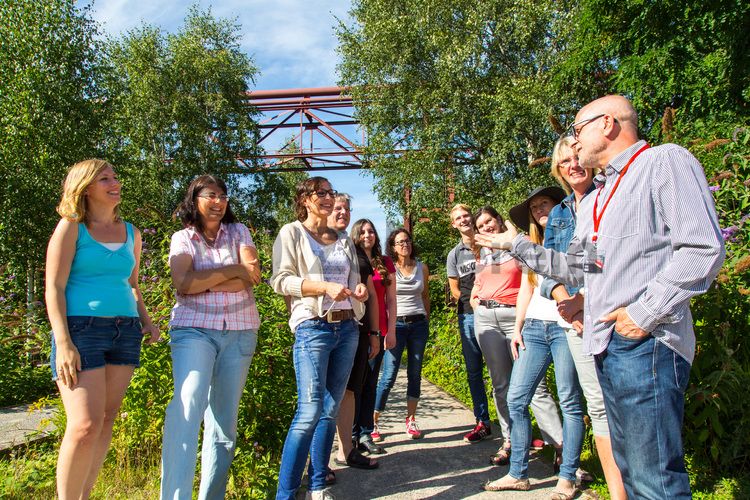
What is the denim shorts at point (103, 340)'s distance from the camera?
267 centimetres

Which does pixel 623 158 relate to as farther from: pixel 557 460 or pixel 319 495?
pixel 557 460

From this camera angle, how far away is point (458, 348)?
24.9ft

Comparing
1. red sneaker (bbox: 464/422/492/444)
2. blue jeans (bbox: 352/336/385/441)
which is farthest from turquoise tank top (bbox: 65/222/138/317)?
red sneaker (bbox: 464/422/492/444)

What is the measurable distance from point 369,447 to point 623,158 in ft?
10.2

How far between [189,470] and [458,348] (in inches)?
209

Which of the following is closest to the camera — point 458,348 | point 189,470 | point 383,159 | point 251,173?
point 189,470

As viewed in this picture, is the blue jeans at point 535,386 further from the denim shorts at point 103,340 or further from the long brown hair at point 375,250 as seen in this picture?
the denim shorts at point 103,340

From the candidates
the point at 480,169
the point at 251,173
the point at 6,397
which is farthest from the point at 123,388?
the point at 251,173

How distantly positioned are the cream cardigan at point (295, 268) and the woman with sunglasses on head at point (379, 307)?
1.02 meters

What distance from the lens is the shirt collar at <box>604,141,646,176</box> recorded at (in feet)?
6.68

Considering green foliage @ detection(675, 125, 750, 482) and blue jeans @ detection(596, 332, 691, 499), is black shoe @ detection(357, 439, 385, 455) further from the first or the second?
blue jeans @ detection(596, 332, 691, 499)

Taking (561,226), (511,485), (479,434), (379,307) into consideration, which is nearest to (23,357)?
(379,307)

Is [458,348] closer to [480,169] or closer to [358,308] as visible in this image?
[358,308]

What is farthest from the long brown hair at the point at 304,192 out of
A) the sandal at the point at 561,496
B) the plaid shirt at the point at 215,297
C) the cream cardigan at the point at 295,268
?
the sandal at the point at 561,496
